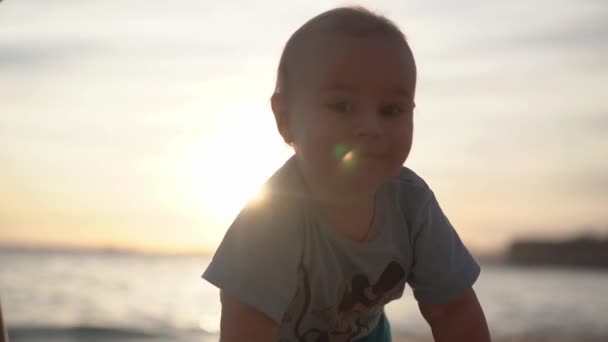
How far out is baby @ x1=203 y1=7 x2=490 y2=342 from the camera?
1804mm

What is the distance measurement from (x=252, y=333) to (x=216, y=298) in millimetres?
9001

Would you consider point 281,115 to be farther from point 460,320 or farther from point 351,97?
point 460,320

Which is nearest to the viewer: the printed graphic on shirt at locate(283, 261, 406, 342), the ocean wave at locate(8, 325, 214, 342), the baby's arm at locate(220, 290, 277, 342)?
the baby's arm at locate(220, 290, 277, 342)

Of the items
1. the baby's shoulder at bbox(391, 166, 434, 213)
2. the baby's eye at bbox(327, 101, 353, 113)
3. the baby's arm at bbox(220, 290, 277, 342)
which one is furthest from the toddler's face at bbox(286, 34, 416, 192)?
the baby's arm at bbox(220, 290, 277, 342)

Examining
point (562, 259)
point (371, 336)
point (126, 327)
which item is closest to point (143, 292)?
point (126, 327)

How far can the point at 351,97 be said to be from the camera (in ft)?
5.89

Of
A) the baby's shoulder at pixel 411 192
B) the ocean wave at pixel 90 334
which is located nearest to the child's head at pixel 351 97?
the baby's shoulder at pixel 411 192

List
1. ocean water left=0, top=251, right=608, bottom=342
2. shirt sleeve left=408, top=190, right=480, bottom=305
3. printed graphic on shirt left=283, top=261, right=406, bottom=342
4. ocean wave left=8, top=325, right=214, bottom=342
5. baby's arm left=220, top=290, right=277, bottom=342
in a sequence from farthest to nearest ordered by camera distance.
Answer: ocean water left=0, top=251, right=608, bottom=342 < ocean wave left=8, top=325, right=214, bottom=342 < shirt sleeve left=408, top=190, right=480, bottom=305 < printed graphic on shirt left=283, top=261, right=406, bottom=342 < baby's arm left=220, top=290, right=277, bottom=342

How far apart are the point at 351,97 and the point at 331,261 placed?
1.28ft

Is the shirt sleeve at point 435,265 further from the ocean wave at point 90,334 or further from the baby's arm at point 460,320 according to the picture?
the ocean wave at point 90,334

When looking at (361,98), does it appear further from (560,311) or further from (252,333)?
(560,311)

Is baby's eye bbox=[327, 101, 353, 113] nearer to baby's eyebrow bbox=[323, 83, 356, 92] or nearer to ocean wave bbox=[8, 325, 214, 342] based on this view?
baby's eyebrow bbox=[323, 83, 356, 92]

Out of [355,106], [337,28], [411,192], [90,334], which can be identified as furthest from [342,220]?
[90,334]

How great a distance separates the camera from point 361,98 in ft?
5.90
